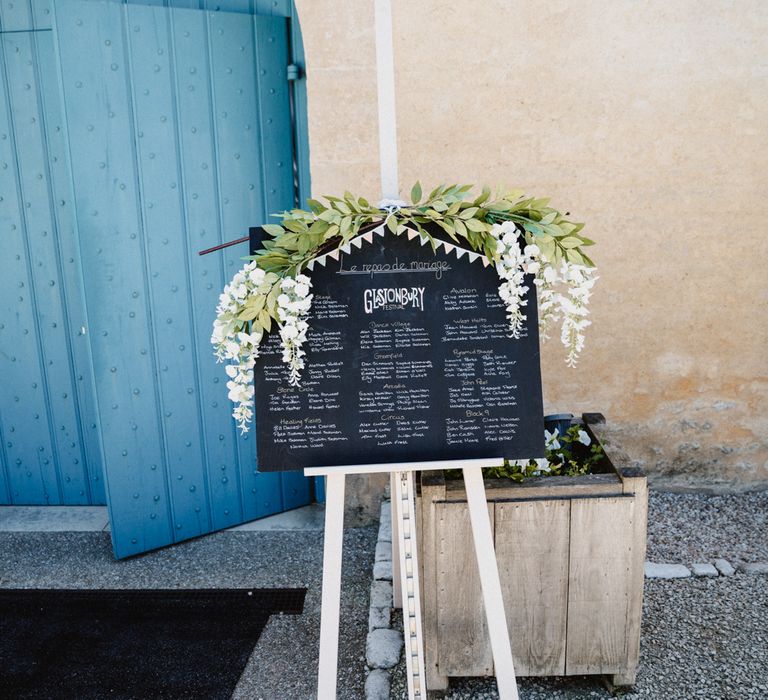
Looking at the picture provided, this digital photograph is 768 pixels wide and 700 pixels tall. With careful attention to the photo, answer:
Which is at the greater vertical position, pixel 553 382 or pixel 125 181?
pixel 125 181

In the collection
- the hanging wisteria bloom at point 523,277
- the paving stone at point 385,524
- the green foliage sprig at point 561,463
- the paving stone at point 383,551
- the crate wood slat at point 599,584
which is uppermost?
the hanging wisteria bloom at point 523,277

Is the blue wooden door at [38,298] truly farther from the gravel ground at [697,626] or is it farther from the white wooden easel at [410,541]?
the gravel ground at [697,626]

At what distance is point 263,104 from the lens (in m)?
3.73

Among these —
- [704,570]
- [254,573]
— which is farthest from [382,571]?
[704,570]

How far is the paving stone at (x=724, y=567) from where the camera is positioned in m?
3.44

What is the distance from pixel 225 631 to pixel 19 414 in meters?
1.98

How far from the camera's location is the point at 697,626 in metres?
3.07

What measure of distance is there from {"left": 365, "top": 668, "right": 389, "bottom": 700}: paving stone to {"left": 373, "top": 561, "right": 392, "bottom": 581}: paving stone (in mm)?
583

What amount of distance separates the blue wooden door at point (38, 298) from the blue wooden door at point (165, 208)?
1.48 feet

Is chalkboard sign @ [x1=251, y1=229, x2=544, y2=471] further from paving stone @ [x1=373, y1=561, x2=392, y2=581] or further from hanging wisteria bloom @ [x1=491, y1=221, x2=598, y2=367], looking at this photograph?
paving stone @ [x1=373, y1=561, x2=392, y2=581]

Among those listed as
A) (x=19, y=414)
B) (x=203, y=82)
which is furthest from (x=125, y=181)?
(x=19, y=414)

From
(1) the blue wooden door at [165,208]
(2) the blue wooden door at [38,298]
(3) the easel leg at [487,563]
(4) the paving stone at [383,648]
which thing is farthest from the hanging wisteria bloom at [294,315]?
(2) the blue wooden door at [38,298]

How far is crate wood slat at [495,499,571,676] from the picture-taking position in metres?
2.54

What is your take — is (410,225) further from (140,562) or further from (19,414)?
(19,414)
